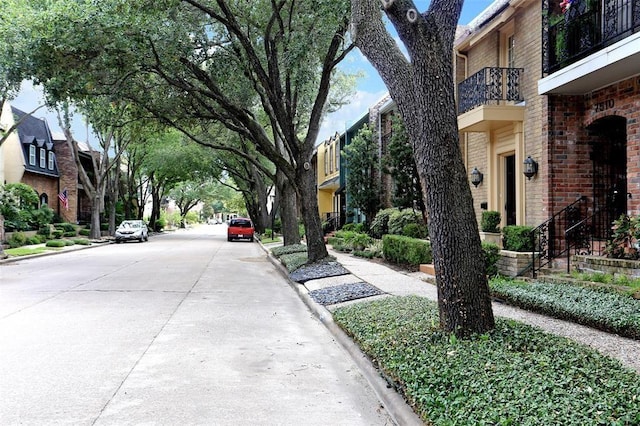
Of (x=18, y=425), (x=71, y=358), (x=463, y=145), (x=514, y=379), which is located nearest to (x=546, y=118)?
(x=463, y=145)

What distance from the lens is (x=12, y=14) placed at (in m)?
15.0

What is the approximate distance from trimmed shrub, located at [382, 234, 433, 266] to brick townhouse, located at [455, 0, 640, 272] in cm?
233

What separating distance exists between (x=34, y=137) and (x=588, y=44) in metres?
35.0

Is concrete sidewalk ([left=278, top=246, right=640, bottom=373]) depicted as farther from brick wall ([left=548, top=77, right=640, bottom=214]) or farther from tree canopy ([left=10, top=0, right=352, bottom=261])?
brick wall ([left=548, top=77, right=640, bottom=214])

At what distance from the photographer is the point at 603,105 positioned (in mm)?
10922

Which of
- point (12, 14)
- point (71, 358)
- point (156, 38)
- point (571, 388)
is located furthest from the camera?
point (12, 14)

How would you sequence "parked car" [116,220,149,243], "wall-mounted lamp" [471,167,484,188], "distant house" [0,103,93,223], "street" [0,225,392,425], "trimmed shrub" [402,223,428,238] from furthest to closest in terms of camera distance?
"parked car" [116,220,149,243] → "distant house" [0,103,93,223] → "trimmed shrub" [402,223,428,238] → "wall-mounted lamp" [471,167,484,188] → "street" [0,225,392,425]

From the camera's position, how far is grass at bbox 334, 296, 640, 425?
3748 mm

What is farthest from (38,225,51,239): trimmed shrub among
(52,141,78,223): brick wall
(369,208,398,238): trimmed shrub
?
(369,208,398,238): trimmed shrub

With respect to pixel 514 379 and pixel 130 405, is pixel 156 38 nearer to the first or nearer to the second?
pixel 130 405

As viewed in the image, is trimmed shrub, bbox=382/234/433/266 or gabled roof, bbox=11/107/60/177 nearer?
trimmed shrub, bbox=382/234/433/266

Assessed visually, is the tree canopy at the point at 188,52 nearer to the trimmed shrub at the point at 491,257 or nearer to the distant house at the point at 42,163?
the trimmed shrub at the point at 491,257

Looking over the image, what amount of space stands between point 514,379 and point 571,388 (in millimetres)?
415

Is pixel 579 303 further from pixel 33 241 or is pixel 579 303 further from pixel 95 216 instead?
pixel 95 216
